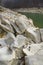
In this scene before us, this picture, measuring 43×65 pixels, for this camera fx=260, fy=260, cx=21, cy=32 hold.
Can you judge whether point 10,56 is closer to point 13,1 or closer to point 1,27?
point 1,27

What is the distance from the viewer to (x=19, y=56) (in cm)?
567

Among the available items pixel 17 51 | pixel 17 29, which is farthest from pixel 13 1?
pixel 17 51

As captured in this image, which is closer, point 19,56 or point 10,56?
point 10,56

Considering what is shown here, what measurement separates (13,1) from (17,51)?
28127mm

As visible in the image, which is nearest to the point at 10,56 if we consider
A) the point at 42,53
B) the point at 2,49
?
the point at 2,49

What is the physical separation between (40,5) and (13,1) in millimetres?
3604

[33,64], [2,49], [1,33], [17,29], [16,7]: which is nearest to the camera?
[33,64]

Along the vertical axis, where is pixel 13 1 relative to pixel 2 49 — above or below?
below

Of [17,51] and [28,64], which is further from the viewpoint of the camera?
[17,51]

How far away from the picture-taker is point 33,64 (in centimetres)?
516

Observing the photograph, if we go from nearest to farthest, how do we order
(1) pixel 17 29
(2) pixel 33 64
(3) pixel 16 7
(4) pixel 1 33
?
1. (2) pixel 33 64
2. (4) pixel 1 33
3. (1) pixel 17 29
4. (3) pixel 16 7

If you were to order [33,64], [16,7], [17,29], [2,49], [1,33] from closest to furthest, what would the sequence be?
[33,64] < [2,49] < [1,33] < [17,29] < [16,7]

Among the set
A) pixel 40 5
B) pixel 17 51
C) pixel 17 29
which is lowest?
pixel 40 5

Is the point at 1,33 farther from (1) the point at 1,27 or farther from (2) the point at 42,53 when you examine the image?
(2) the point at 42,53
